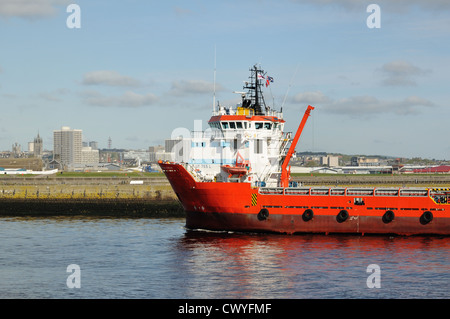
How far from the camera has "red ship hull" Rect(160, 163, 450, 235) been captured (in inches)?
1534

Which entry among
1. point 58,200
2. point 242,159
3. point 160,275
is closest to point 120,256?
point 160,275

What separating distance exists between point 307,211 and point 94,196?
3596 cm

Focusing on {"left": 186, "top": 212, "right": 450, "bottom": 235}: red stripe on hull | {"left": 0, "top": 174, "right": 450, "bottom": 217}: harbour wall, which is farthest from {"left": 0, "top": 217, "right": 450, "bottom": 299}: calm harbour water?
{"left": 0, "top": 174, "right": 450, "bottom": 217}: harbour wall

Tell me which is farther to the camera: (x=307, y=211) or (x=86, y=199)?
(x=86, y=199)

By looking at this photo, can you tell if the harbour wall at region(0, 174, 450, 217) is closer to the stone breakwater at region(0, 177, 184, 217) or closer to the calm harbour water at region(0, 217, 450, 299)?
the stone breakwater at region(0, 177, 184, 217)

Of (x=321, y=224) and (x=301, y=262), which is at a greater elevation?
(x=321, y=224)

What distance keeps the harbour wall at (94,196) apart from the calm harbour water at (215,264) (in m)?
15.4

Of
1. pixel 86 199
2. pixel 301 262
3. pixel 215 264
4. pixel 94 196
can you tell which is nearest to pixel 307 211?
pixel 301 262

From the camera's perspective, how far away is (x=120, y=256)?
3356 cm

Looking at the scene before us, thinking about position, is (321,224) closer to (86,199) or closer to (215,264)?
(215,264)

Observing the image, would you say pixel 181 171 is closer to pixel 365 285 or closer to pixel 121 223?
pixel 121 223

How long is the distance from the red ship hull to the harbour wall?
52.8ft

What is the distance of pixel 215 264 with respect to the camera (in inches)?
1249
